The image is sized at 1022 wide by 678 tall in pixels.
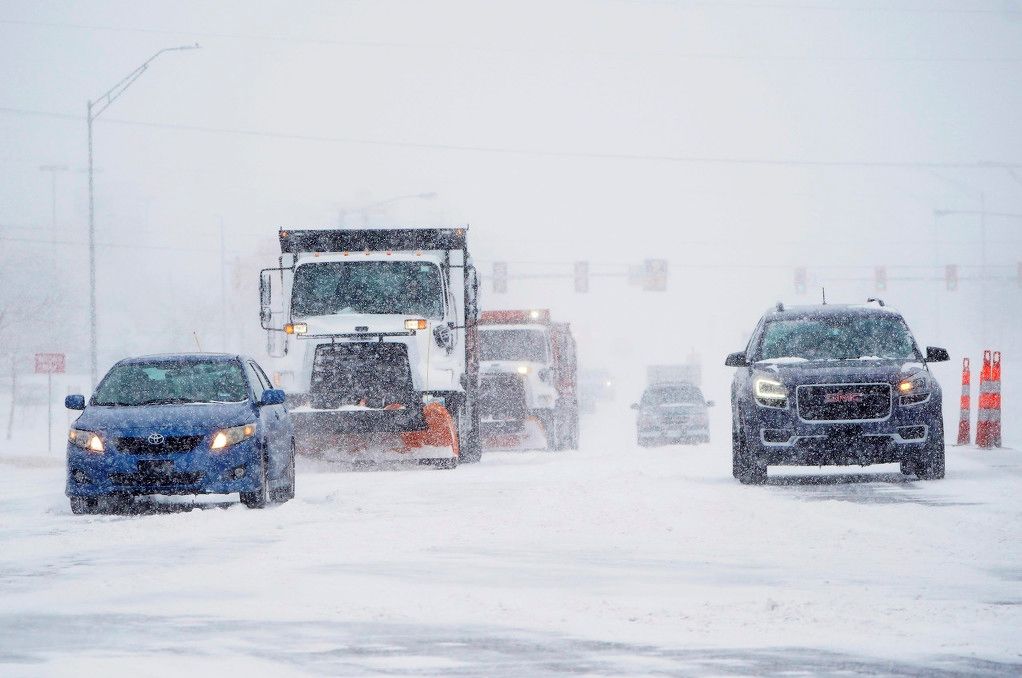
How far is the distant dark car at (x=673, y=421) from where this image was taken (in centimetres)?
3778

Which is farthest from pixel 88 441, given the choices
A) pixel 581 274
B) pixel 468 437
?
pixel 581 274

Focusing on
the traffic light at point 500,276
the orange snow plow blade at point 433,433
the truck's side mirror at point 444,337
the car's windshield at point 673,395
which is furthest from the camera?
the traffic light at point 500,276

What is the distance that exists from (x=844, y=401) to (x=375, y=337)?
7906 mm

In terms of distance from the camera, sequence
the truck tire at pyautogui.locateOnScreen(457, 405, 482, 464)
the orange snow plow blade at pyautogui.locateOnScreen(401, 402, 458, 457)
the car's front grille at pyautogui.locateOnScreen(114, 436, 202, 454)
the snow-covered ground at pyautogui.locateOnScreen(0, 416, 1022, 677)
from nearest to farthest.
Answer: the snow-covered ground at pyautogui.locateOnScreen(0, 416, 1022, 677), the car's front grille at pyautogui.locateOnScreen(114, 436, 202, 454), the orange snow plow blade at pyautogui.locateOnScreen(401, 402, 458, 457), the truck tire at pyautogui.locateOnScreen(457, 405, 482, 464)

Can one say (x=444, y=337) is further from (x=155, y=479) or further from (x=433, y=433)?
(x=155, y=479)

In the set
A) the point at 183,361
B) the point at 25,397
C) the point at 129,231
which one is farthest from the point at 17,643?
the point at 129,231

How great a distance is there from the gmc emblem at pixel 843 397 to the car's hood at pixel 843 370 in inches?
5.0

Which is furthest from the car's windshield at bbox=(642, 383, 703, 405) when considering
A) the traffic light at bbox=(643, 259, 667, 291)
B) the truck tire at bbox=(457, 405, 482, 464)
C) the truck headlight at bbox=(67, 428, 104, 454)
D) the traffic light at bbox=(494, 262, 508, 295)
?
the traffic light at bbox=(643, 259, 667, 291)

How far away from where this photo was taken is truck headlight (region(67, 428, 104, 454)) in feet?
56.6

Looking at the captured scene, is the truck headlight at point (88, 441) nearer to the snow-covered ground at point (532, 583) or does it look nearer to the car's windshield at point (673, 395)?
the snow-covered ground at point (532, 583)

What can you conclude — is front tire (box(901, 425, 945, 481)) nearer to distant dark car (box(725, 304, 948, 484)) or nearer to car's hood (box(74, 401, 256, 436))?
distant dark car (box(725, 304, 948, 484))

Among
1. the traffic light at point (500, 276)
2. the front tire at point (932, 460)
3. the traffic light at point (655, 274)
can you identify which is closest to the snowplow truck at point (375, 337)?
the front tire at point (932, 460)

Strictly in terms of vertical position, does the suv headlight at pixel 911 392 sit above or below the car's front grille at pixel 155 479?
above

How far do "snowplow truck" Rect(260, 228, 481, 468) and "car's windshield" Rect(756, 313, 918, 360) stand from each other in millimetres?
5925
